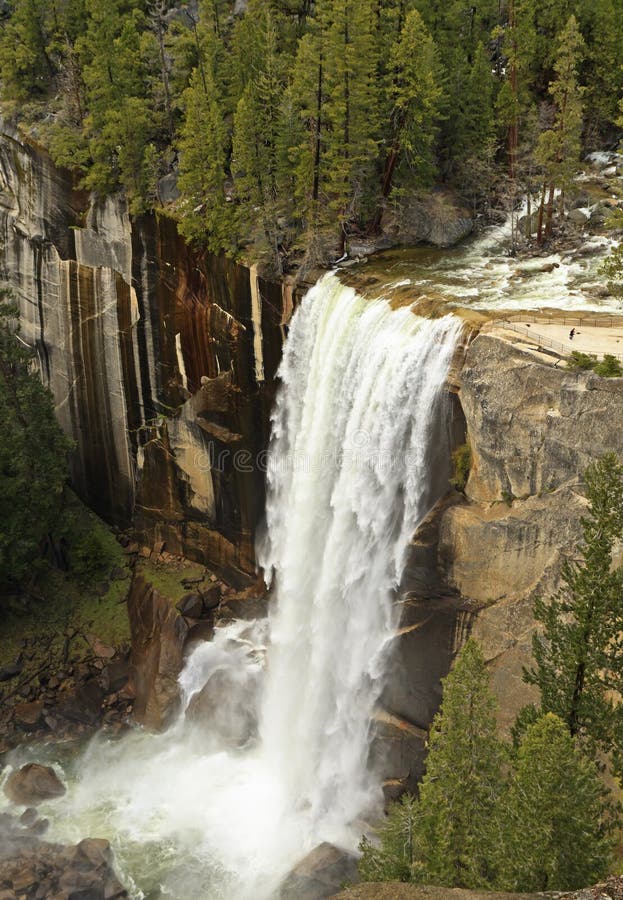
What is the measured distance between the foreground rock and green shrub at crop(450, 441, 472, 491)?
19253 millimetres

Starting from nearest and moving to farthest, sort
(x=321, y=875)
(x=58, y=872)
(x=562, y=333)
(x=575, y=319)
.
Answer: (x=562, y=333) < (x=321, y=875) < (x=575, y=319) < (x=58, y=872)

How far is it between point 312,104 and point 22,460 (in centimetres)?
2195

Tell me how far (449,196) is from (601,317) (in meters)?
15.6

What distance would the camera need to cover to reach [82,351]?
1816 inches

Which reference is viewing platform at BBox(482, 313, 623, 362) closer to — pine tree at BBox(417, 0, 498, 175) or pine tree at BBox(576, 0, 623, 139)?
pine tree at BBox(417, 0, 498, 175)

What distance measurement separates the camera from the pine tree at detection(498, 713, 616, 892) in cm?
1656

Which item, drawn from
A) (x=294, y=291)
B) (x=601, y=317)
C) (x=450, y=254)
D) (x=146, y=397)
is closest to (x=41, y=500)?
(x=146, y=397)

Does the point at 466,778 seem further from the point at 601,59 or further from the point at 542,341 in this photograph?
the point at 601,59

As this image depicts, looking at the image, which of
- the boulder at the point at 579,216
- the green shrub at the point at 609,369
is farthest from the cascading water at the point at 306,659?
the boulder at the point at 579,216

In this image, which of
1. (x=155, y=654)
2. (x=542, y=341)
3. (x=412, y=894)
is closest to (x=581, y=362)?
(x=542, y=341)

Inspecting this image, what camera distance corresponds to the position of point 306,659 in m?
34.1

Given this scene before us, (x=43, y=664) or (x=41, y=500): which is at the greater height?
(x=41, y=500)

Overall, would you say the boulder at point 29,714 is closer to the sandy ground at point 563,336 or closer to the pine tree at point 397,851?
the pine tree at point 397,851

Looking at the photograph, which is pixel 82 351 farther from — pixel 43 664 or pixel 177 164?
pixel 43 664
